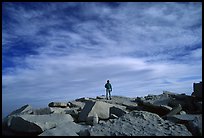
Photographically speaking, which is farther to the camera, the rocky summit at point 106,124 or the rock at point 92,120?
the rock at point 92,120

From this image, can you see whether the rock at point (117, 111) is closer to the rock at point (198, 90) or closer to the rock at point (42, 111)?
the rock at point (42, 111)

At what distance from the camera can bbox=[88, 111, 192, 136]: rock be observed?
626cm

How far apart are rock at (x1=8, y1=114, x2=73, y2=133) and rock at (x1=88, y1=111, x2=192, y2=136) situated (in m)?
1.42

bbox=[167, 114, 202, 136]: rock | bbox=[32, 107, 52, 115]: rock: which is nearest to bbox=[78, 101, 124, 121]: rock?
bbox=[32, 107, 52, 115]: rock

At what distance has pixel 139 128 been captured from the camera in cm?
661

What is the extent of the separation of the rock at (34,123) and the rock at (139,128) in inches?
56.1

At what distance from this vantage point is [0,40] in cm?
589

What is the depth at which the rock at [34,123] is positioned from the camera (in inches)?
276

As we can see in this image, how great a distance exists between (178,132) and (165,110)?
8.41 feet

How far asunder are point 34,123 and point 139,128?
300 centimetres

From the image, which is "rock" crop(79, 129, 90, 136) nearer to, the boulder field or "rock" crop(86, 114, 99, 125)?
the boulder field

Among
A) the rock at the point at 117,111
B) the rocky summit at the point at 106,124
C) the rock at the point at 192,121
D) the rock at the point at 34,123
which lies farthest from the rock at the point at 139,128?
the rock at the point at 34,123

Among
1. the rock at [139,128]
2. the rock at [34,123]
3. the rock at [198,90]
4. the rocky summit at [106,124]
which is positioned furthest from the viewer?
the rock at [198,90]

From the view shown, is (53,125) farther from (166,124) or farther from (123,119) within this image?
(166,124)
